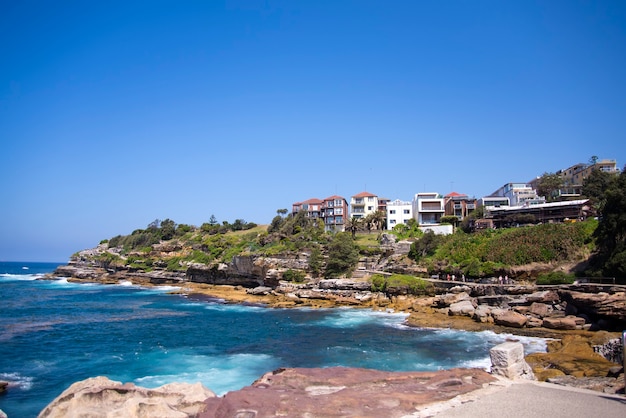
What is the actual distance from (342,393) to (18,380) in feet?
56.5

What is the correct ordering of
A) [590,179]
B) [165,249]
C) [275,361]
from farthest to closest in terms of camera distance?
1. [165,249]
2. [590,179]
3. [275,361]

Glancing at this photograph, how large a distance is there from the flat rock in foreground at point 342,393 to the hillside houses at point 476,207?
176ft

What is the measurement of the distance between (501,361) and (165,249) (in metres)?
85.5

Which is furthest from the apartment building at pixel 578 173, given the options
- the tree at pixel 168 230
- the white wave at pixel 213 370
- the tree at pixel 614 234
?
the tree at pixel 168 230

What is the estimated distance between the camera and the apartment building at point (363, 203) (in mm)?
90375

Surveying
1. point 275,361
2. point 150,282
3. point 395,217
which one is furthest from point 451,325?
point 150,282

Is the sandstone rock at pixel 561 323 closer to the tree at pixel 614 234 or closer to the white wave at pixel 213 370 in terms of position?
the tree at pixel 614 234

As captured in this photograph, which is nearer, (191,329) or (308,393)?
(308,393)

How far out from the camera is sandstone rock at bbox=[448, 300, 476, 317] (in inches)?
1299

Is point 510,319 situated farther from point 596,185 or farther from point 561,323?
point 596,185

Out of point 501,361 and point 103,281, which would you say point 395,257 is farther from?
point 103,281

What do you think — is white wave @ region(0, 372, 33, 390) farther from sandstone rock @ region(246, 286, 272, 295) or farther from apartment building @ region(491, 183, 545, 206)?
apartment building @ region(491, 183, 545, 206)

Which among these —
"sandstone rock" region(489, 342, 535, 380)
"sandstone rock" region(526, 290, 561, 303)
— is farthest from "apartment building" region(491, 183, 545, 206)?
"sandstone rock" region(489, 342, 535, 380)

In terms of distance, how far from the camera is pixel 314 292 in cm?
4784
